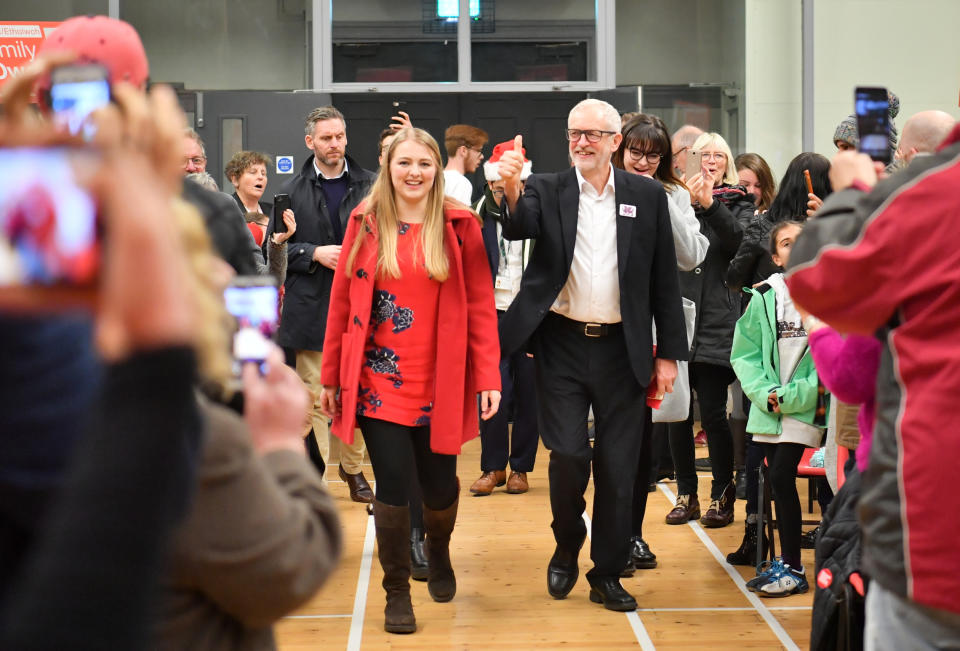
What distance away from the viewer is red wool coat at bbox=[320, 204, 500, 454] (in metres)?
3.96

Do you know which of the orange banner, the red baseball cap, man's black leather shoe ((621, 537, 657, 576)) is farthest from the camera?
the orange banner

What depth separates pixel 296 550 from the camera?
1.21 meters

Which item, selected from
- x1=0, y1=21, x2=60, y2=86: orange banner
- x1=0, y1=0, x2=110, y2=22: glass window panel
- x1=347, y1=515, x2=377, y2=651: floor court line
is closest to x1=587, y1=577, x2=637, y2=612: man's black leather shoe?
x1=347, y1=515, x2=377, y2=651: floor court line

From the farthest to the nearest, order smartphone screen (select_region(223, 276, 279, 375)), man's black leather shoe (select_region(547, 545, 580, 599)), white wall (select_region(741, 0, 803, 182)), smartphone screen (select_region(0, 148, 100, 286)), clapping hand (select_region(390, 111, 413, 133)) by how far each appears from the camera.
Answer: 1. white wall (select_region(741, 0, 803, 182))
2. clapping hand (select_region(390, 111, 413, 133))
3. man's black leather shoe (select_region(547, 545, 580, 599))
4. smartphone screen (select_region(223, 276, 279, 375))
5. smartphone screen (select_region(0, 148, 100, 286))

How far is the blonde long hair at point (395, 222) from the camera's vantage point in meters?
3.96

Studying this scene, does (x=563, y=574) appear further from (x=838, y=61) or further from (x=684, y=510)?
(x=838, y=61)

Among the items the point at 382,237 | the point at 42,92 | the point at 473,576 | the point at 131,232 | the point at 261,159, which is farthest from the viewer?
Result: the point at 261,159

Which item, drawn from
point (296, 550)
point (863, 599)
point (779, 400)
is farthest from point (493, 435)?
point (296, 550)

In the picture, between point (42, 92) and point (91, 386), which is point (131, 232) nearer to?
point (91, 386)

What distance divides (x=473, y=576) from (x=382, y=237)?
1505mm

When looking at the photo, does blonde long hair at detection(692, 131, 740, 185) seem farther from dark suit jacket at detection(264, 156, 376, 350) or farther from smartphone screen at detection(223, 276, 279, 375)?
smartphone screen at detection(223, 276, 279, 375)

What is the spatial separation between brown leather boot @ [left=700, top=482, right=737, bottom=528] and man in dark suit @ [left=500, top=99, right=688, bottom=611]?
1.15 m

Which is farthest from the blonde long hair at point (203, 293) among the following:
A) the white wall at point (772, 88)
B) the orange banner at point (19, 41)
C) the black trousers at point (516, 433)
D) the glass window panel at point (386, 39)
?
the white wall at point (772, 88)

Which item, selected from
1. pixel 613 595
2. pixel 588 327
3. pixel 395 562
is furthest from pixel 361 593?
pixel 588 327
